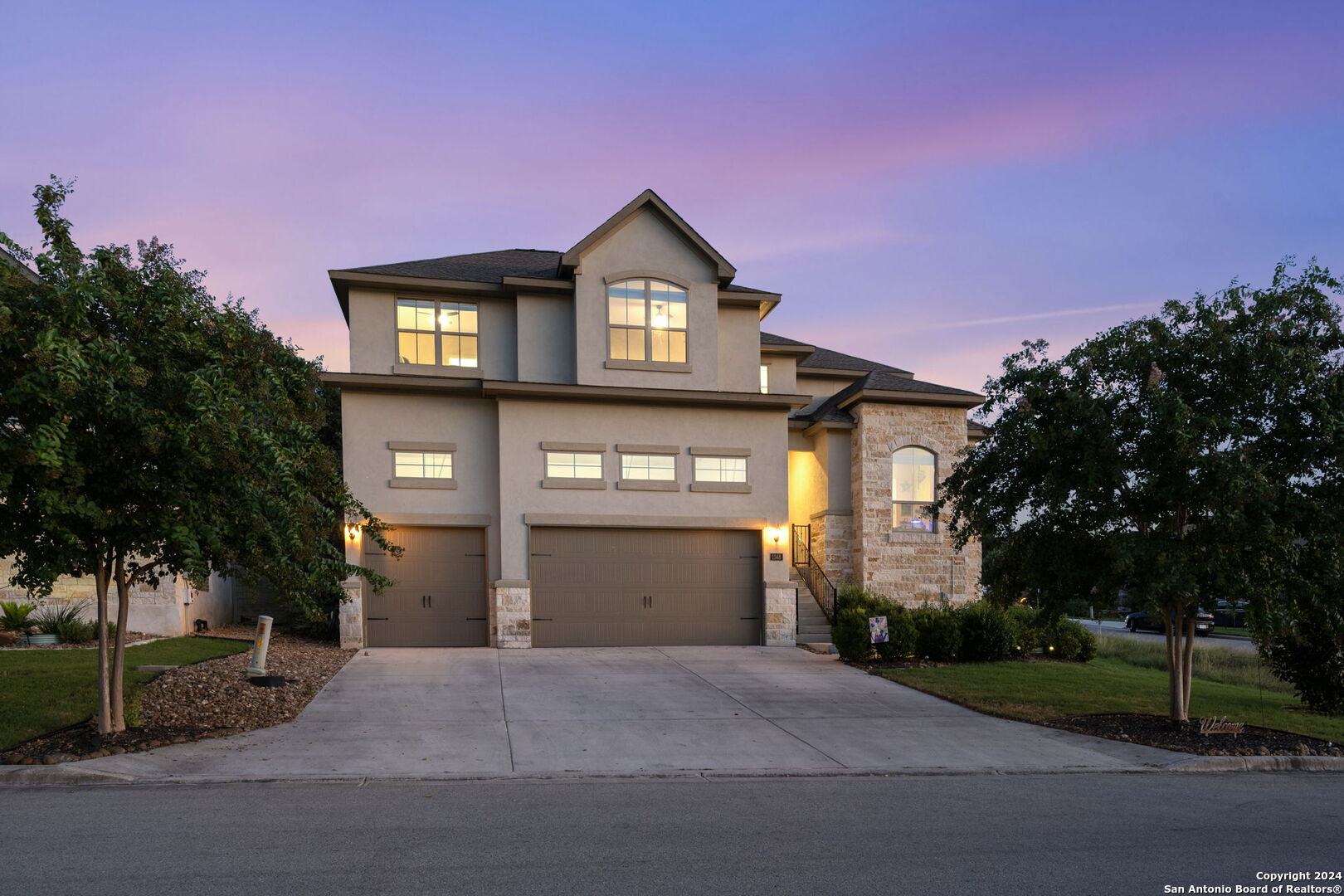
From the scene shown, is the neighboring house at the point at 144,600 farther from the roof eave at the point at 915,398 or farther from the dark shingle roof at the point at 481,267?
the roof eave at the point at 915,398

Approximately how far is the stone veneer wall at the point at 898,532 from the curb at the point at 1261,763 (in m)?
11.9

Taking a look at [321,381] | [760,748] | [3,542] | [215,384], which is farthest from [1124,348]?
[321,381]

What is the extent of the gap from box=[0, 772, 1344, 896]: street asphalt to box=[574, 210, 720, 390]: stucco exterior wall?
12.2 metres

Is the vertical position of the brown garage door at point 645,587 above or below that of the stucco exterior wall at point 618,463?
below

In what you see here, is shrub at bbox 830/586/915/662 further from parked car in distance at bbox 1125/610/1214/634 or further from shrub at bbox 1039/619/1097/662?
parked car in distance at bbox 1125/610/1214/634

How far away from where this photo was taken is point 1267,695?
55.5 feet

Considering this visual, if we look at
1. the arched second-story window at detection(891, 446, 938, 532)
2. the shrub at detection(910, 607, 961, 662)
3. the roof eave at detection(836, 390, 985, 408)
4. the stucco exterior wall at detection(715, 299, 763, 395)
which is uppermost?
the stucco exterior wall at detection(715, 299, 763, 395)

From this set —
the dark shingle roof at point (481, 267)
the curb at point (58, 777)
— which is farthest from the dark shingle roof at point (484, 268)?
the curb at point (58, 777)

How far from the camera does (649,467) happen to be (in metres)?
20.6

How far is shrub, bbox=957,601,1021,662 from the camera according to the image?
18859mm

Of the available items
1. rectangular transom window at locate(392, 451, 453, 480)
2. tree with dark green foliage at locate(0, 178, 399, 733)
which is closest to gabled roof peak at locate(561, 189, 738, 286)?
rectangular transom window at locate(392, 451, 453, 480)

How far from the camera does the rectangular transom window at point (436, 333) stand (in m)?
20.2

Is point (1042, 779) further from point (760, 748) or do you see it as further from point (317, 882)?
point (317, 882)

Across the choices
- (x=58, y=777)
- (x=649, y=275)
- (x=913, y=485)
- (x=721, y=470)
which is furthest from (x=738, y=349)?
(x=58, y=777)
